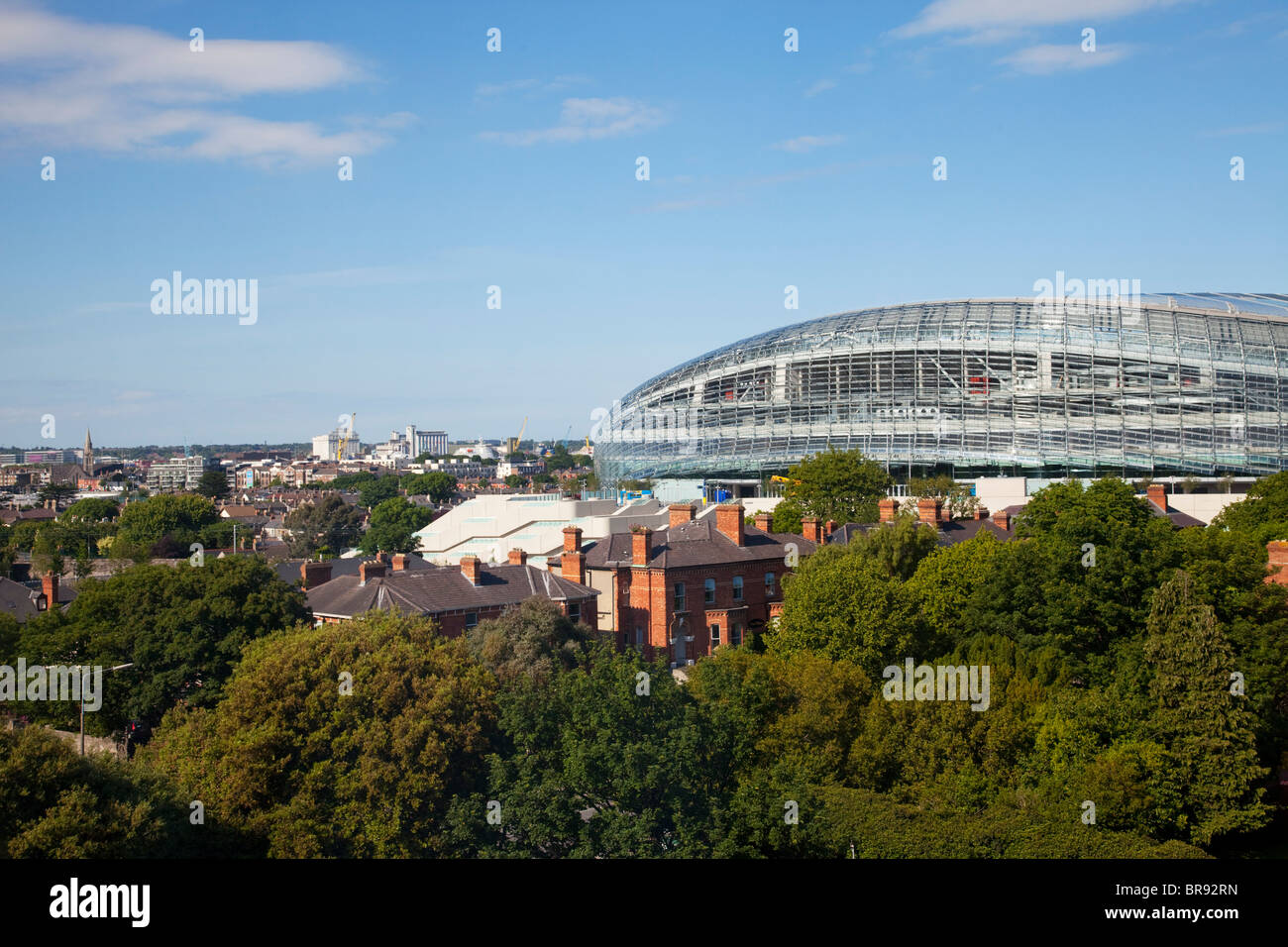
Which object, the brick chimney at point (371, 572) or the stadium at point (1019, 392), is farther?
the stadium at point (1019, 392)

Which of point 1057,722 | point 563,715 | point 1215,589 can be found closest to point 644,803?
point 563,715

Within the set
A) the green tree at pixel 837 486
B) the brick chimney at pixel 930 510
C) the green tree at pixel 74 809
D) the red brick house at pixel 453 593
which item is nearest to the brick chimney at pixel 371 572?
the red brick house at pixel 453 593

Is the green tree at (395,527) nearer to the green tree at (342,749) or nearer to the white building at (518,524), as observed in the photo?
the white building at (518,524)

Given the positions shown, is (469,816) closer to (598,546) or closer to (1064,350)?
(598,546)

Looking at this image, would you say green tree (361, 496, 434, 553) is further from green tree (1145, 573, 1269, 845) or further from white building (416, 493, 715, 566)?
green tree (1145, 573, 1269, 845)

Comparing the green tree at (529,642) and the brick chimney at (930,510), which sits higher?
the brick chimney at (930,510)

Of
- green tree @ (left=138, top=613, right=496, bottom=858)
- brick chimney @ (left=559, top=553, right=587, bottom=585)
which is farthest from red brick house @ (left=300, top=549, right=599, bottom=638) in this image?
green tree @ (left=138, top=613, right=496, bottom=858)

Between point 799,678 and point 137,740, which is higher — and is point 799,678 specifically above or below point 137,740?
above
